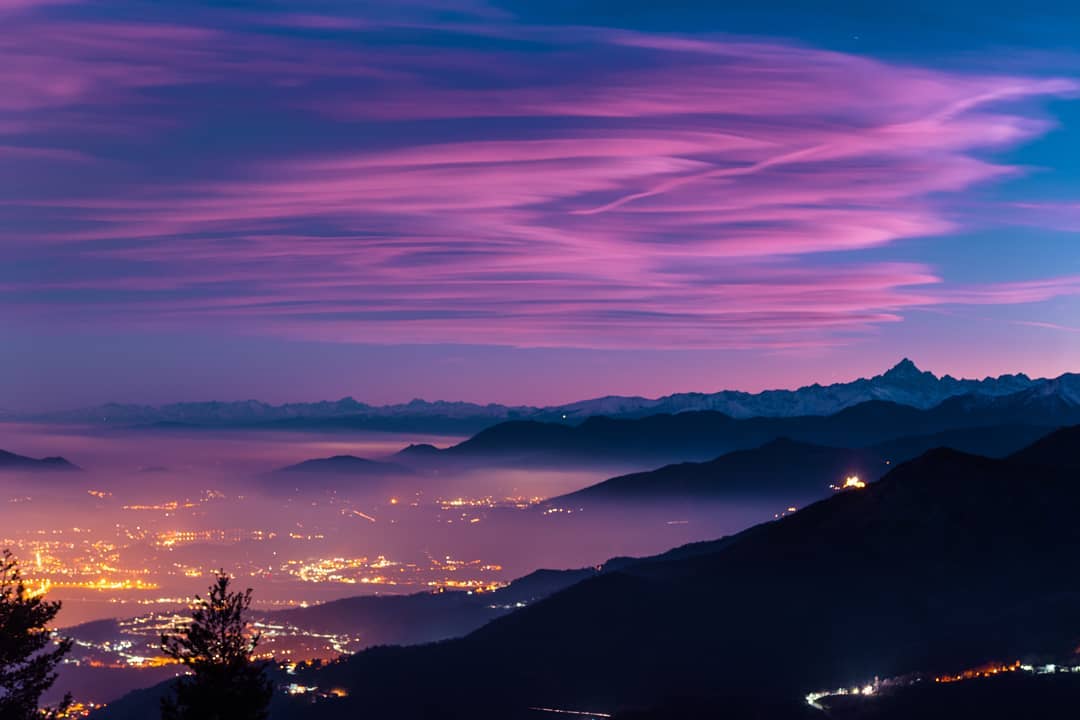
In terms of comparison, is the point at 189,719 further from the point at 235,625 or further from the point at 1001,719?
the point at 1001,719

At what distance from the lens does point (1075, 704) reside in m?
199

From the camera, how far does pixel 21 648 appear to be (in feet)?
176

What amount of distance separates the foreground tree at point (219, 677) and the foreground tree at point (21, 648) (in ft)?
16.9

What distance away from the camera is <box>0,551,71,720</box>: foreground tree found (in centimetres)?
5159

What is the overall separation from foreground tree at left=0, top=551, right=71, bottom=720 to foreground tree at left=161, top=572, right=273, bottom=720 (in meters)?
5.15

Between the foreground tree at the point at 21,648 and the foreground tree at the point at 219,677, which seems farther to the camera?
the foreground tree at the point at 219,677

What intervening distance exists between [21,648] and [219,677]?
864 centimetres

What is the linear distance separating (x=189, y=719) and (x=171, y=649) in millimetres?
9170

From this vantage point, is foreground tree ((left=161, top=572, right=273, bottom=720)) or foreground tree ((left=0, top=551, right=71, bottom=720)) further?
foreground tree ((left=161, top=572, right=273, bottom=720))

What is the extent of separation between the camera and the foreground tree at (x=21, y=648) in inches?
2031

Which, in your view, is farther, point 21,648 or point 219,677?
point 219,677

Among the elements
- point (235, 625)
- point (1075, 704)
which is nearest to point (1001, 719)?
point (1075, 704)

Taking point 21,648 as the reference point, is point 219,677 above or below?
below

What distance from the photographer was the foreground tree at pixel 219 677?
54188 mm
